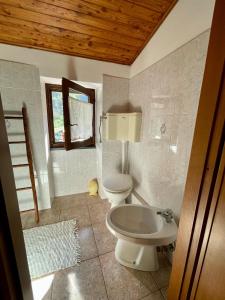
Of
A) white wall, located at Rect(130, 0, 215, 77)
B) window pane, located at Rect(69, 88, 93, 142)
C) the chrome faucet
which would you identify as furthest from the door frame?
window pane, located at Rect(69, 88, 93, 142)

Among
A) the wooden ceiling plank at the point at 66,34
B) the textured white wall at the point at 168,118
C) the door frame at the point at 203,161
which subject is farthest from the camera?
the wooden ceiling plank at the point at 66,34

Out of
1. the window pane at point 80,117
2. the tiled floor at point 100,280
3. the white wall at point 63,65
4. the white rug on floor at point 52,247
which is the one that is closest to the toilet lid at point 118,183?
the tiled floor at point 100,280

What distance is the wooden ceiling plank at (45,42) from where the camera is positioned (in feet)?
4.54

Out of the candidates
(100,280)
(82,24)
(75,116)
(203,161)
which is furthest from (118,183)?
(82,24)

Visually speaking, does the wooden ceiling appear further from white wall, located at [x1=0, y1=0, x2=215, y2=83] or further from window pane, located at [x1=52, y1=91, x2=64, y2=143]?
window pane, located at [x1=52, y1=91, x2=64, y2=143]

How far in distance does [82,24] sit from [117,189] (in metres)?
1.73

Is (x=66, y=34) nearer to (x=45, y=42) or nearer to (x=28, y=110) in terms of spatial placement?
(x=45, y=42)

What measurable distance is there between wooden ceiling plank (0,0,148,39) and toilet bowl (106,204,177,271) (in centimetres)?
177

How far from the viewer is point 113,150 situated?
7.04 feet

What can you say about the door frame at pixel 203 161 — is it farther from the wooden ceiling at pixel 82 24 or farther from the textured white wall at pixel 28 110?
the textured white wall at pixel 28 110

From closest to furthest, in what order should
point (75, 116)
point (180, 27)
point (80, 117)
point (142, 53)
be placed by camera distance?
point (180, 27) → point (142, 53) → point (75, 116) → point (80, 117)

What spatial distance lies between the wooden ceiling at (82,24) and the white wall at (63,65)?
0.06 metres

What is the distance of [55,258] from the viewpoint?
1.36 metres

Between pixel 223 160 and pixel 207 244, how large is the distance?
333 mm
